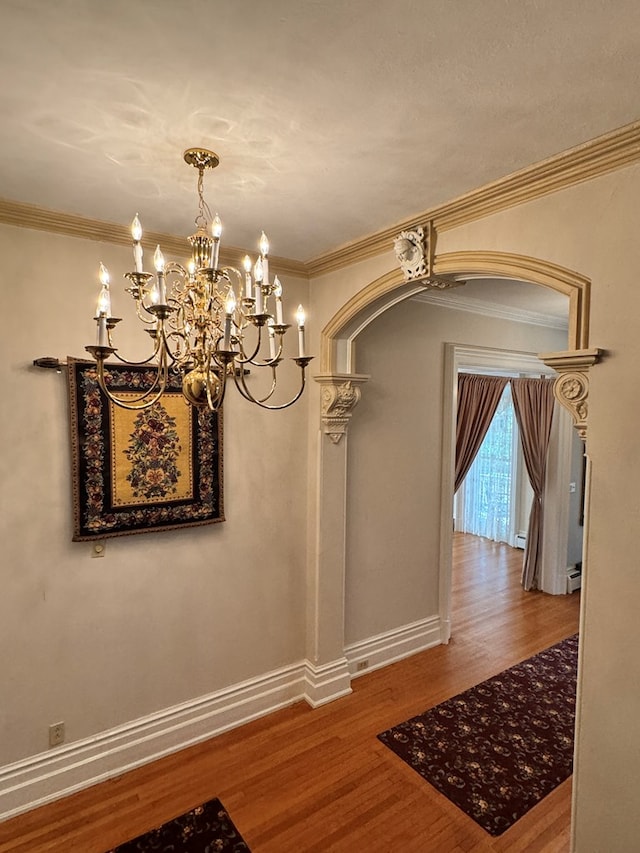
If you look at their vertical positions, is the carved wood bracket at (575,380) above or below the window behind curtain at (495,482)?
above

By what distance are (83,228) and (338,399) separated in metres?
1.68

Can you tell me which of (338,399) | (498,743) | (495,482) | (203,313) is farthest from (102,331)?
(495,482)

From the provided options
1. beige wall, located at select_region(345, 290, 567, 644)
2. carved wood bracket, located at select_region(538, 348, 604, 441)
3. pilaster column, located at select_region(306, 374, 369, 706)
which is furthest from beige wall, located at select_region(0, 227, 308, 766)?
carved wood bracket, located at select_region(538, 348, 604, 441)

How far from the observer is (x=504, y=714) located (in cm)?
311

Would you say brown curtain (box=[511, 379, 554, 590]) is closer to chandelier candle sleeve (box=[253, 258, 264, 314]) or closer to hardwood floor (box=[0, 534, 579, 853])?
hardwood floor (box=[0, 534, 579, 853])

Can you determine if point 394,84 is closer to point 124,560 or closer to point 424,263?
point 424,263

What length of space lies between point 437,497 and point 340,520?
109cm

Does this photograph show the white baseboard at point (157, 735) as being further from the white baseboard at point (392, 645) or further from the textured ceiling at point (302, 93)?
the textured ceiling at point (302, 93)

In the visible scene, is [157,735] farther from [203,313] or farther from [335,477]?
[203,313]

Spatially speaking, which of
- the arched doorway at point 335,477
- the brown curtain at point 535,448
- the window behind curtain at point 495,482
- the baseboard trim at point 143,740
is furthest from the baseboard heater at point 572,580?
the baseboard trim at point 143,740

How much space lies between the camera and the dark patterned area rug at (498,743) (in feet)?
8.09

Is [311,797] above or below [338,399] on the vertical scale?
below

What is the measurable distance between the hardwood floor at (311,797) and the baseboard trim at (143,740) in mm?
55

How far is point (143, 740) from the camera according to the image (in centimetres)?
268
